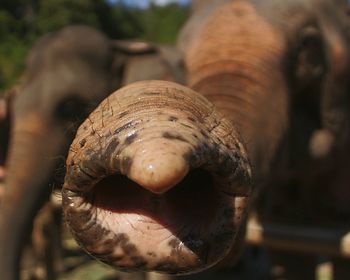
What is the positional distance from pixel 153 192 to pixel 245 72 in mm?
916

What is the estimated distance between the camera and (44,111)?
102 inches

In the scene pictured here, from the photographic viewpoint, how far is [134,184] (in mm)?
945

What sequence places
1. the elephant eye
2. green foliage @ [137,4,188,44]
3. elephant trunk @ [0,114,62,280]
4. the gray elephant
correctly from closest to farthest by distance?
the gray elephant → elephant trunk @ [0,114,62,280] → the elephant eye → green foliage @ [137,4,188,44]

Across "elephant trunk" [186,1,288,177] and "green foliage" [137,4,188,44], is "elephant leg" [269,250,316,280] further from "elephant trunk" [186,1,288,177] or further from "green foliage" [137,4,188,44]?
"green foliage" [137,4,188,44]

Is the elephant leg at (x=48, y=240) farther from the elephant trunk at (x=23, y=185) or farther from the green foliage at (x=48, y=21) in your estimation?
the green foliage at (x=48, y=21)

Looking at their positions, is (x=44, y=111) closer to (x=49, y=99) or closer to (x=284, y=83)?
(x=49, y=99)

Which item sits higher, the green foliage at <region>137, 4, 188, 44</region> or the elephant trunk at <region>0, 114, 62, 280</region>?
the green foliage at <region>137, 4, 188, 44</region>

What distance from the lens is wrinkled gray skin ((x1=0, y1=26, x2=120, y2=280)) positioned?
7.58ft

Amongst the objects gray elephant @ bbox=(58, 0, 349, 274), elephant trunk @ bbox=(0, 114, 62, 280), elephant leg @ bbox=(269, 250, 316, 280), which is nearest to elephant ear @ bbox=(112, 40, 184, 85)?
elephant trunk @ bbox=(0, 114, 62, 280)

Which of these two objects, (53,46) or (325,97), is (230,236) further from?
(53,46)

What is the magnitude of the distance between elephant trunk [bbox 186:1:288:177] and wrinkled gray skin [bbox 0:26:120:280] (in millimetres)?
402

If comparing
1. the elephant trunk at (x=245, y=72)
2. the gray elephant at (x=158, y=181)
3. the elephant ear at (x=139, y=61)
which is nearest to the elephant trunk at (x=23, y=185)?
the elephant ear at (x=139, y=61)

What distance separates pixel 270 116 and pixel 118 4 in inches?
804

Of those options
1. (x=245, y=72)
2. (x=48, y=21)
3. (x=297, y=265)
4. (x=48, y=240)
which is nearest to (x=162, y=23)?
(x=48, y=21)
